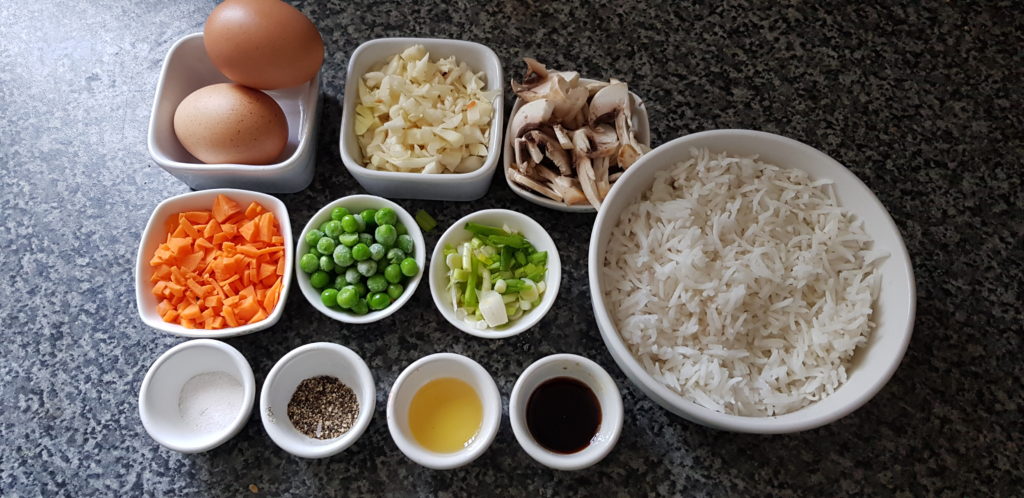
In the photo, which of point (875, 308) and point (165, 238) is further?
point (165, 238)

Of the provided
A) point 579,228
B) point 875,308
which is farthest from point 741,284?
point 579,228

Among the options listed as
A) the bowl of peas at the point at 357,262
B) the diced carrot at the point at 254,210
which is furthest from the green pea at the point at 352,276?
the diced carrot at the point at 254,210

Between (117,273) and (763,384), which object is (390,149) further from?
(763,384)

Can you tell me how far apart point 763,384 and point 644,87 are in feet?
Result: 2.16

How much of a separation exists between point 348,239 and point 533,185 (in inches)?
13.4

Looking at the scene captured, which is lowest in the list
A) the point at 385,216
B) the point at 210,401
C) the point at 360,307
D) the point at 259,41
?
the point at 210,401

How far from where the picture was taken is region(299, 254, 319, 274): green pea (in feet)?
3.85

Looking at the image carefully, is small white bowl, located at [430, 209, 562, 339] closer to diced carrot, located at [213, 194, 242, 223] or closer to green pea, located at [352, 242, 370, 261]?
green pea, located at [352, 242, 370, 261]

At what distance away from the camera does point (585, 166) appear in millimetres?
1210

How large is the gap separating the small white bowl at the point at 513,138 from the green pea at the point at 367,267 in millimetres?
286

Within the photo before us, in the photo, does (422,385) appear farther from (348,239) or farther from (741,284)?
(741,284)

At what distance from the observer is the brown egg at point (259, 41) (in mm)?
1163

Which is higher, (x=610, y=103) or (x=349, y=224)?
(x=610, y=103)

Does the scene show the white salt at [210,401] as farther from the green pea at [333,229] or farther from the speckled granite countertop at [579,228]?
the green pea at [333,229]
